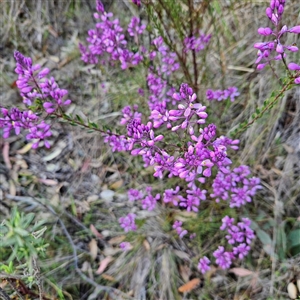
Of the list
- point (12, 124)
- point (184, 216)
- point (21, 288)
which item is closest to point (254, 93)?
point (184, 216)

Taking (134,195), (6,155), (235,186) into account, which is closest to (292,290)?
(235,186)

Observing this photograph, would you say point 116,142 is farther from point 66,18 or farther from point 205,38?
point 66,18

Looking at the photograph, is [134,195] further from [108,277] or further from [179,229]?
[108,277]

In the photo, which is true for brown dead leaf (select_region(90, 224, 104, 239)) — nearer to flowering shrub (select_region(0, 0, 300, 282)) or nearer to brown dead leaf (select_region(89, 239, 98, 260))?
brown dead leaf (select_region(89, 239, 98, 260))

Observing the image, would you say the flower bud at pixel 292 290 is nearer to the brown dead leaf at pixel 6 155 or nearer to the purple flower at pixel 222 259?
the purple flower at pixel 222 259

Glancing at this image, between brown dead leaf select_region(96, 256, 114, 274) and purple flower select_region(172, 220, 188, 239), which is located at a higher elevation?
purple flower select_region(172, 220, 188, 239)

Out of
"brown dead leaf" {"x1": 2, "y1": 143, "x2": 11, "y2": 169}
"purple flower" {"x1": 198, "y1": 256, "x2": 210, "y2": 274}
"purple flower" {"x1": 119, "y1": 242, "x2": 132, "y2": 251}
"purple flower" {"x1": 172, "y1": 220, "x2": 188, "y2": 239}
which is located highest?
"brown dead leaf" {"x1": 2, "y1": 143, "x2": 11, "y2": 169}

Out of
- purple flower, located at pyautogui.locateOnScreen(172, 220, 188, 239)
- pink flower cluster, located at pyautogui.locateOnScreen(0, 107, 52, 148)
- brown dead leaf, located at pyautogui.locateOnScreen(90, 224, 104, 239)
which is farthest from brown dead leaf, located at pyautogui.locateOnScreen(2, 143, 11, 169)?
purple flower, located at pyautogui.locateOnScreen(172, 220, 188, 239)
